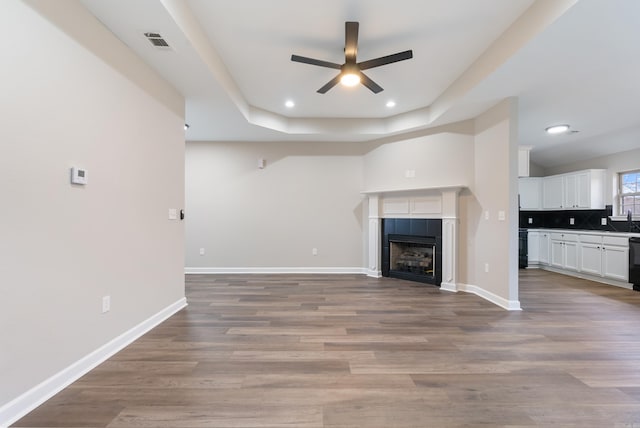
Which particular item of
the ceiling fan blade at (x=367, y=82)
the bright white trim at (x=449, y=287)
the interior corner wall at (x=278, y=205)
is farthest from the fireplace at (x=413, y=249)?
the ceiling fan blade at (x=367, y=82)

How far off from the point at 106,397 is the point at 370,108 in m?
4.57

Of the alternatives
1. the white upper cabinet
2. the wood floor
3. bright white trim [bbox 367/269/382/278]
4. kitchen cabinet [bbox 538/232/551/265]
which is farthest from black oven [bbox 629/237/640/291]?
bright white trim [bbox 367/269/382/278]

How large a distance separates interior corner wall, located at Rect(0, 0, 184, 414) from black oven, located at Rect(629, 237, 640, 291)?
22.2 feet

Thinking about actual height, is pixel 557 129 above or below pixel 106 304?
above

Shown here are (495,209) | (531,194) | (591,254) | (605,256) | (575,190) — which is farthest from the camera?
(531,194)

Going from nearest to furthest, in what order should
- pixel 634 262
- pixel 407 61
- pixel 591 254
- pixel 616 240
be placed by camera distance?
pixel 407 61 < pixel 634 262 < pixel 616 240 < pixel 591 254

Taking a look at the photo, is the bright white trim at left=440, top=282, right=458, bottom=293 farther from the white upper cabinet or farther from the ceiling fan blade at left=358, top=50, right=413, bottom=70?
the ceiling fan blade at left=358, top=50, right=413, bottom=70

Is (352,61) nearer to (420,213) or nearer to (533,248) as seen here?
(420,213)

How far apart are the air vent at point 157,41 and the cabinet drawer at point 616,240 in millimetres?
6847

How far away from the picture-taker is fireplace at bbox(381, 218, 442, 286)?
15.6 feet

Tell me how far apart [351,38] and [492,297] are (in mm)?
3618

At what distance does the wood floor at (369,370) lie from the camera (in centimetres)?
165

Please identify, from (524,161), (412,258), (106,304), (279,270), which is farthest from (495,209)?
(106,304)

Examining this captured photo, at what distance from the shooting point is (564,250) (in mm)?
5750
